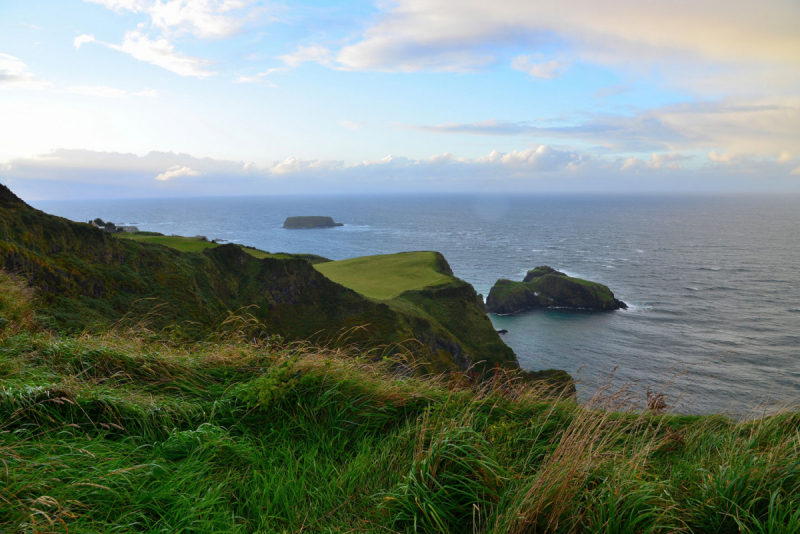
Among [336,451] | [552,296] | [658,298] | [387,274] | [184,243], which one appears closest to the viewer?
Result: [336,451]

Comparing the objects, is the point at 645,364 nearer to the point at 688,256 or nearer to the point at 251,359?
the point at 251,359

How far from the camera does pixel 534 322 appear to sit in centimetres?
7094

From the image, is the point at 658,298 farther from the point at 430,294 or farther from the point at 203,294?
the point at 203,294

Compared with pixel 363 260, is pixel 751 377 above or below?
below

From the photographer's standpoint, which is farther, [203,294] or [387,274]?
[387,274]

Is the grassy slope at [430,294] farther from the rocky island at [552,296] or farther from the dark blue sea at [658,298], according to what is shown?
the rocky island at [552,296]

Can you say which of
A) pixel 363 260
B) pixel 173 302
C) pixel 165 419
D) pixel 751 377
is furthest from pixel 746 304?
pixel 165 419

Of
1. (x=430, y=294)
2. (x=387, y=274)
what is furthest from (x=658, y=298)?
(x=387, y=274)

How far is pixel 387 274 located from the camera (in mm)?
59781

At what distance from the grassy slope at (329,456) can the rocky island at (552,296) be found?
73.1 meters

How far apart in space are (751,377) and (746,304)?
123 feet

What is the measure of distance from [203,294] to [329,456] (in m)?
27.7

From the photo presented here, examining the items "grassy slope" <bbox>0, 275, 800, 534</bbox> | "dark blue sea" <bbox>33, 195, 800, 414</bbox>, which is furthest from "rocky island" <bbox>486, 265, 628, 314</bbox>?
"grassy slope" <bbox>0, 275, 800, 534</bbox>

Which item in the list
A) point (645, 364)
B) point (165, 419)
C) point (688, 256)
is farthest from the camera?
point (688, 256)
